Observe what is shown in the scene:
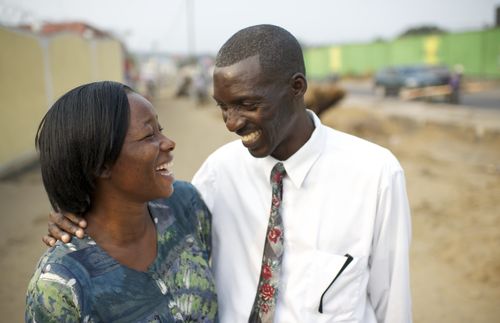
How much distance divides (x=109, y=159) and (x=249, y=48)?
0.74 m

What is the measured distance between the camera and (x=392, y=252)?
6.10 feet

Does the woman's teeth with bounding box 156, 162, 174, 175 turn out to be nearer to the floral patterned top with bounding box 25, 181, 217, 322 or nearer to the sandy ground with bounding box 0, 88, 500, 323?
the floral patterned top with bounding box 25, 181, 217, 322

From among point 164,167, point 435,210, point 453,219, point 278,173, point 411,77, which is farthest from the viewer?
point 411,77

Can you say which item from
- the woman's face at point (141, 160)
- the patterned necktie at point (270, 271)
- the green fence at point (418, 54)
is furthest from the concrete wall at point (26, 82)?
the green fence at point (418, 54)

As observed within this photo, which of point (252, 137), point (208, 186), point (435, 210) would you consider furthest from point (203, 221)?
point (435, 210)

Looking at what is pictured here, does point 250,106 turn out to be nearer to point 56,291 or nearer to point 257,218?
point 257,218

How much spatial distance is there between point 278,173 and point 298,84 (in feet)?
1.34

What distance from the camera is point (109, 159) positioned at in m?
1.53

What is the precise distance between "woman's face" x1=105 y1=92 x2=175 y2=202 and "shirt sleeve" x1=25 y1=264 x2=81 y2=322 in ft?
1.23

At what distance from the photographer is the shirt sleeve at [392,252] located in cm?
180

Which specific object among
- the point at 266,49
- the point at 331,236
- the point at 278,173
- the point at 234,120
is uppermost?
the point at 266,49

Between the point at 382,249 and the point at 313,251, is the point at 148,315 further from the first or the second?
the point at 382,249

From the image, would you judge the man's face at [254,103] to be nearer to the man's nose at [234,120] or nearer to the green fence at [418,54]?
the man's nose at [234,120]

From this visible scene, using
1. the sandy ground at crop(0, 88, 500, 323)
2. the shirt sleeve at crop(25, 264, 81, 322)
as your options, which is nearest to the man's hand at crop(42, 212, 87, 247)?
the shirt sleeve at crop(25, 264, 81, 322)
